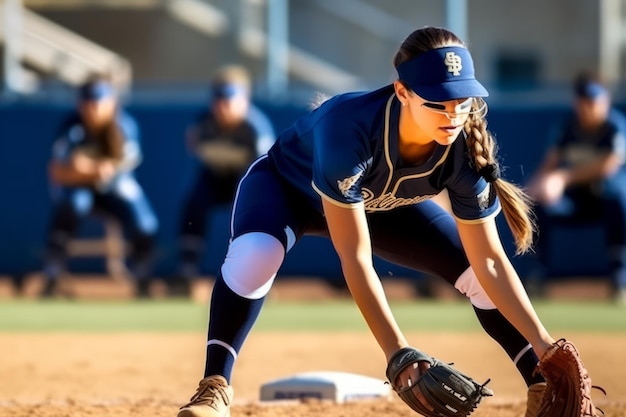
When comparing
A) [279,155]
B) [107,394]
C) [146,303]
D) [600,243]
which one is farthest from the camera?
[600,243]

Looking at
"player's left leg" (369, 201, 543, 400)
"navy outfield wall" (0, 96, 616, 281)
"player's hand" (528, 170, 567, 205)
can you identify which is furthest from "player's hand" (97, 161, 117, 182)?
"player's left leg" (369, 201, 543, 400)

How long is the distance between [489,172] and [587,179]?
6945 millimetres

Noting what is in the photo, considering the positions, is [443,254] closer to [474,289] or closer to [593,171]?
[474,289]

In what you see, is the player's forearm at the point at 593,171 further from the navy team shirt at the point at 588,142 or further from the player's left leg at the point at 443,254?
the player's left leg at the point at 443,254

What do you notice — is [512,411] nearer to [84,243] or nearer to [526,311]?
[526,311]

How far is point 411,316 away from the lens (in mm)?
9281

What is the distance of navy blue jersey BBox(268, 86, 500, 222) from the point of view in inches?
147

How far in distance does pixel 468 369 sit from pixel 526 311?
2.56m

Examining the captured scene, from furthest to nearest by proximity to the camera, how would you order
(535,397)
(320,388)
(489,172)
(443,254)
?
(320,388)
(443,254)
(535,397)
(489,172)

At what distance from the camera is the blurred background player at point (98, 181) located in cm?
1055

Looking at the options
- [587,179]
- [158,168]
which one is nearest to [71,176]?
[158,168]

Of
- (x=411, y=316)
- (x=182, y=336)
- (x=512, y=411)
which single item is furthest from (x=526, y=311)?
(x=411, y=316)

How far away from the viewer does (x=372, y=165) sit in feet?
12.7

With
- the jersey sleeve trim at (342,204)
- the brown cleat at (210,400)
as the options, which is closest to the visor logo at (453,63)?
the jersey sleeve trim at (342,204)
